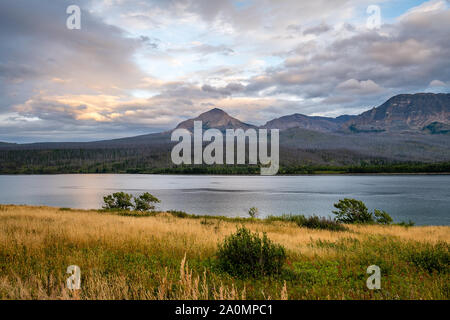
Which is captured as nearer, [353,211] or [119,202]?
[353,211]

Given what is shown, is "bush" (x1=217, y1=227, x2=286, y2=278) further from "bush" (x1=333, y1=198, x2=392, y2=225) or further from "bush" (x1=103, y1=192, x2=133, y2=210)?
"bush" (x1=103, y1=192, x2=133, y2=210)

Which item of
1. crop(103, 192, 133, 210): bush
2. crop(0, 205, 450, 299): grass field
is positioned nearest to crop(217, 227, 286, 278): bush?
crop(0, 205, 450, 299): grass field

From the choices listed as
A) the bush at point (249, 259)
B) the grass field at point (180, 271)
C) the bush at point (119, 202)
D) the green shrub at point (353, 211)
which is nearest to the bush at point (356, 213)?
the green shrub at point (353, 211)

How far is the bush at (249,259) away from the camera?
708 centimetres

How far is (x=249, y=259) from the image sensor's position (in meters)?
7.57

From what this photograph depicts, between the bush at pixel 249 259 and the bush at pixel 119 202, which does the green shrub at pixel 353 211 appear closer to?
the bush at pixel 119 202

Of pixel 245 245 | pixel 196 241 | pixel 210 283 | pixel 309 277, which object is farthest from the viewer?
pixel 196 241

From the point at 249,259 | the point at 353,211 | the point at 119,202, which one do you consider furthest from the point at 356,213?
the point at 119,202

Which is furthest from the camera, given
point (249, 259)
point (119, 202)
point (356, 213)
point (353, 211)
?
point (119, 202)

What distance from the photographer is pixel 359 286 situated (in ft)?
20.4

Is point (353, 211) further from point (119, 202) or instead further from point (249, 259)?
point (119, 202)
